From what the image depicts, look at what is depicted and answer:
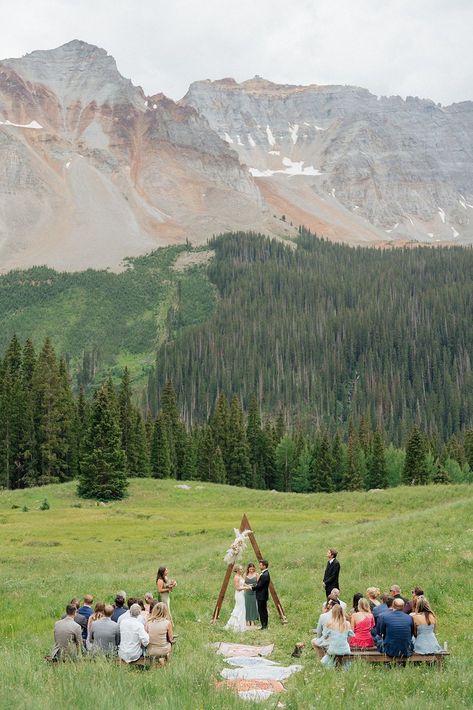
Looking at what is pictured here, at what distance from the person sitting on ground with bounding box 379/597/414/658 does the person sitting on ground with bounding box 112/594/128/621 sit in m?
6.94

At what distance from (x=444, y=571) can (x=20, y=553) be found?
24526 mm

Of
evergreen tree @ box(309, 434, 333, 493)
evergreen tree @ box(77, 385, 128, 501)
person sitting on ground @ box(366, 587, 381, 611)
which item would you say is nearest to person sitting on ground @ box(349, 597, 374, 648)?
person sitting on ground @ box(366, 587, 381, 611)

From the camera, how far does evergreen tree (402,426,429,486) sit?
9819 cm

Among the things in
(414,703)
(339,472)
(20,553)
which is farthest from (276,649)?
(339,472)

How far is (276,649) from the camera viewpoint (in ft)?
67.8

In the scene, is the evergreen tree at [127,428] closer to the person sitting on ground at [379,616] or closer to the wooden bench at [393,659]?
the person sitting on ground at [379,616]

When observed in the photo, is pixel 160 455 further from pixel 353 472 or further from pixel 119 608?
pixel 119 608

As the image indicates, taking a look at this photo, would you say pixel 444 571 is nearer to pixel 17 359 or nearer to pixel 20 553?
pixel 20 553

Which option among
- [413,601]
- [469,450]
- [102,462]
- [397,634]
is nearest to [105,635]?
[397,634]

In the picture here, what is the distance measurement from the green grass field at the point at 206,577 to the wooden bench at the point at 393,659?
0.24 m

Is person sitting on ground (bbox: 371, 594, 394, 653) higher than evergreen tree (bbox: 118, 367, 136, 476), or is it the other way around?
evergreen tree (bbox: 118, 367, 136, 476)

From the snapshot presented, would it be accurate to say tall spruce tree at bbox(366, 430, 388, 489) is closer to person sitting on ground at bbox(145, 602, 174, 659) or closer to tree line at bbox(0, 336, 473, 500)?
tree line at bbox(0, 336, 473, 500)

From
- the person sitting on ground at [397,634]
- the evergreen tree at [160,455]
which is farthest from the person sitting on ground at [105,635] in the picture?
the evergreen tree at [160,455]

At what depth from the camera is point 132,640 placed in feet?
57.5
